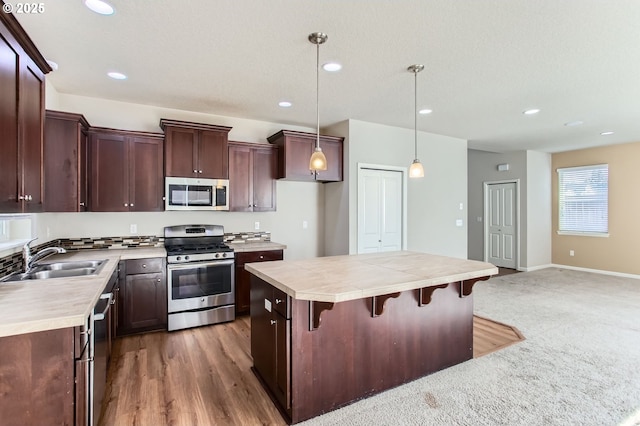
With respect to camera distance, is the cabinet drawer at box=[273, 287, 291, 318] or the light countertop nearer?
the light countertop

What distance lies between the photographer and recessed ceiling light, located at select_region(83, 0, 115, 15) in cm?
203

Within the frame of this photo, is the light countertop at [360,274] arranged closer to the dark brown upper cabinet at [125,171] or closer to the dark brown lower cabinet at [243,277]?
the dark brown lower cabinet at [243,277]

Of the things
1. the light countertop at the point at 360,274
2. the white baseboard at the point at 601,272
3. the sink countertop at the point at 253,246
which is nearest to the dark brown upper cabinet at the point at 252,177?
the sink countertop at the point at 253,246

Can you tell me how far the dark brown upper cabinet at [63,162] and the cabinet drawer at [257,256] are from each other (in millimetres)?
1731

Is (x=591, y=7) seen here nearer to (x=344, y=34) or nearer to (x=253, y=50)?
(x=344, y=34)

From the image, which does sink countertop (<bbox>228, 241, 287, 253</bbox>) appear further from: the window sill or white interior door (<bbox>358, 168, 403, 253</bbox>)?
the window sill

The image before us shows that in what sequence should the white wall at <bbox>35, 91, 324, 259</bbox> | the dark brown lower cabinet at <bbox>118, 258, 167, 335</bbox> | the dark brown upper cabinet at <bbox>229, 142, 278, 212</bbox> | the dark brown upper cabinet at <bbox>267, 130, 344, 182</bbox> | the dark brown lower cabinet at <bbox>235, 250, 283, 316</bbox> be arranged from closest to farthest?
the dark brown lower cabinet at <bbox>118, 258, 167, 335</bbox>
the white wall at <bbox>35, 91, 324, 259</bbox>
the dark brown lower cabinet at <bbox>235, 250, 283, 316</bbox>
the dark brown upper cabinet at <bbox>229, 142, 278, 212</bbox>
the dark brown upper cabinet at <bbox>267, 130, 344, 182</bbox>

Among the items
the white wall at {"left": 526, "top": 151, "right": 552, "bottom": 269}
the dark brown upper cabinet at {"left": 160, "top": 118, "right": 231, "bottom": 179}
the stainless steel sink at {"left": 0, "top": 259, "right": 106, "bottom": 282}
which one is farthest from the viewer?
the white wall at {"left": 526, "top": 151, "right": 552, "bottom": 269}

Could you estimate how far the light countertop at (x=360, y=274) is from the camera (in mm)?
1942

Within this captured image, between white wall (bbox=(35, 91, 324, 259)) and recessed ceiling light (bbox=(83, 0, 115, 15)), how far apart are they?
1.75 meters

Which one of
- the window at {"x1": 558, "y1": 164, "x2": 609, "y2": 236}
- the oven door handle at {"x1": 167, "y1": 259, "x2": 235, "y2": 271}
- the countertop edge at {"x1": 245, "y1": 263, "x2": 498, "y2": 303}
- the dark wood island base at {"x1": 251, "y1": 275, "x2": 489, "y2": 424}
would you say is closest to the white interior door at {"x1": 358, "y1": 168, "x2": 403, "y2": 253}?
the oven door handle at {"x1": 167, "y1": 259, "x2": 235, "y2": 271}

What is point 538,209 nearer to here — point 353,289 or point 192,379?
point 353,289

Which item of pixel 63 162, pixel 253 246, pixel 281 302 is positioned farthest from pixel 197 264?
pixel 281 302

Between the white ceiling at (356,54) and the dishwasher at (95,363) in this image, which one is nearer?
the dishwasher at (95,363)
